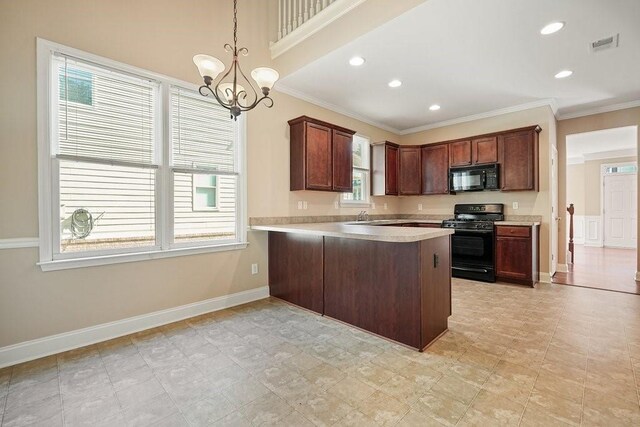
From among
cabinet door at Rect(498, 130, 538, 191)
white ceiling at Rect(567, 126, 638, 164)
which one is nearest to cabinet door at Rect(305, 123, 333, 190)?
cabinet door at Rect(498, 130, 538, 191)

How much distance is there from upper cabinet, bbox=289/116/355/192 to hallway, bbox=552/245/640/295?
386 cm

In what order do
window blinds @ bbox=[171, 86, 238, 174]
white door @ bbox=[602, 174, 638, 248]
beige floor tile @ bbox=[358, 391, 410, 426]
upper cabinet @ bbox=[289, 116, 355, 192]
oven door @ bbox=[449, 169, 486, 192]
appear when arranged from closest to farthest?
beige floor tile @ bbox=[358, 391, 410, 426] < window blinds @ bbox=[171, 86, 238, 174] < upper cabinet @ bbox=[289, 116, 355, 192] < oven door @ bbox=[449, 169, 486, 192] < white door @ bbox=[602, 174, 638, 248]

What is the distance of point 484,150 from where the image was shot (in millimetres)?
5023

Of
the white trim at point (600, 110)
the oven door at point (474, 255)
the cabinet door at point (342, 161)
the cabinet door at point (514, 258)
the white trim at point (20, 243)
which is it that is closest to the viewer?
the white trim at point (20, 243)

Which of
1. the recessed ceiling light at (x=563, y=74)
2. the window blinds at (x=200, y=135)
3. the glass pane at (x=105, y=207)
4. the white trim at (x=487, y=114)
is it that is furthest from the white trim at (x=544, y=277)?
the glass pane at (x=105, y=207)

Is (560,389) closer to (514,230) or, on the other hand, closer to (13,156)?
(514,230)

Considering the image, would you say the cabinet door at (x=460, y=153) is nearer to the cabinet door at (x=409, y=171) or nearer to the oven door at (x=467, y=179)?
the oven door at (x=467, y=179)

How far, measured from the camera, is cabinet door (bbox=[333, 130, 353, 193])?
4447mm

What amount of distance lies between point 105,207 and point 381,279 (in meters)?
2.59

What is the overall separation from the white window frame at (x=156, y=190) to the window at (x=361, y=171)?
2534 millimetres

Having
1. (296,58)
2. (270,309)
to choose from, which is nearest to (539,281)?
(270,309)

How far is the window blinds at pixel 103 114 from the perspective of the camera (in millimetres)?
2494

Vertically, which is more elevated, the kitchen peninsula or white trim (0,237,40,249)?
white trim (0,237,40,249)

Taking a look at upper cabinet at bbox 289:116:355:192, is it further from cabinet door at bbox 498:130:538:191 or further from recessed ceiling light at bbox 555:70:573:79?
recessed ceiling light at bbox 555:70:573:79
